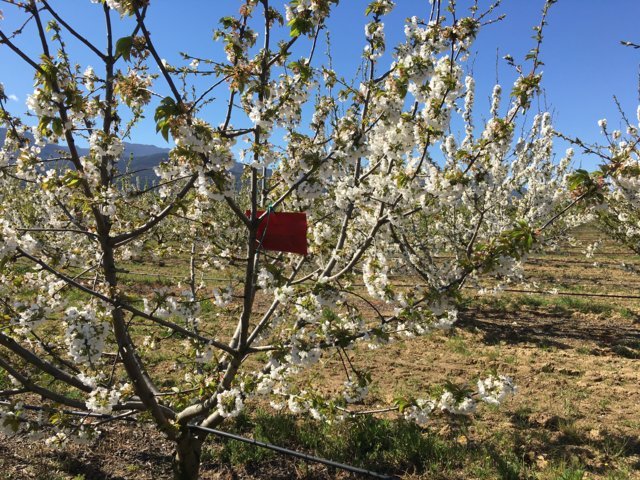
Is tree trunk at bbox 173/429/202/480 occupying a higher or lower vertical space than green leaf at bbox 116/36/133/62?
lower

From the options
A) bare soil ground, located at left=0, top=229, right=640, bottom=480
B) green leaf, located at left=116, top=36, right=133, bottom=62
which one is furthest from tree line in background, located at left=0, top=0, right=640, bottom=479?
bare soil ground, located at left=0, top=229, right=640, bottom=480

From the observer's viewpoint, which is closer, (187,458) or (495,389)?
(495,389)

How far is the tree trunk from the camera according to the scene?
335cm

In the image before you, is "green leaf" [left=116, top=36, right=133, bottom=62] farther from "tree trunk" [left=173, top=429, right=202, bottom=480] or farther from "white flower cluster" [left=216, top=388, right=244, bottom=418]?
"tree trunk" [left=173, top=429, right=202, bottom=480]

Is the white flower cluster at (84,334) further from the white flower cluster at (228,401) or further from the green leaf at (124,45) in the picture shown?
the green leaf at (124,45)

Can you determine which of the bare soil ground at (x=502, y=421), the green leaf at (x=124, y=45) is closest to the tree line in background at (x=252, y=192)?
the green leaf at (x=124, y=45)

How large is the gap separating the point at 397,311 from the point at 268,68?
1843 mm

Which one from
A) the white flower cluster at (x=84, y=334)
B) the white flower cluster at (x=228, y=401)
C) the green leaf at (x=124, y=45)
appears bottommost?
the white flower cluster at (x=228, y=401)

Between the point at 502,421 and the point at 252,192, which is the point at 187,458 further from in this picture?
the point at 502,421

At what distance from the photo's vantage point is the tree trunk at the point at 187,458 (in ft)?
11.0

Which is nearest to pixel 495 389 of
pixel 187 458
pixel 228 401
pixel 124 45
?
pixel 228 401

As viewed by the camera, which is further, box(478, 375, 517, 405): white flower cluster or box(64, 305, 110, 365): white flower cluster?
box(478, 375, 517, 405): white flower cluster

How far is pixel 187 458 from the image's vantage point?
343cm

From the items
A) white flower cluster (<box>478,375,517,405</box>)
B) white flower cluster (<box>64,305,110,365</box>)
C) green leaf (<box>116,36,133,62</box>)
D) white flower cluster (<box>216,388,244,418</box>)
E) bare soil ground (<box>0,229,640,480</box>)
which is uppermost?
green leaf (<box>116,36,133,62</box>)
